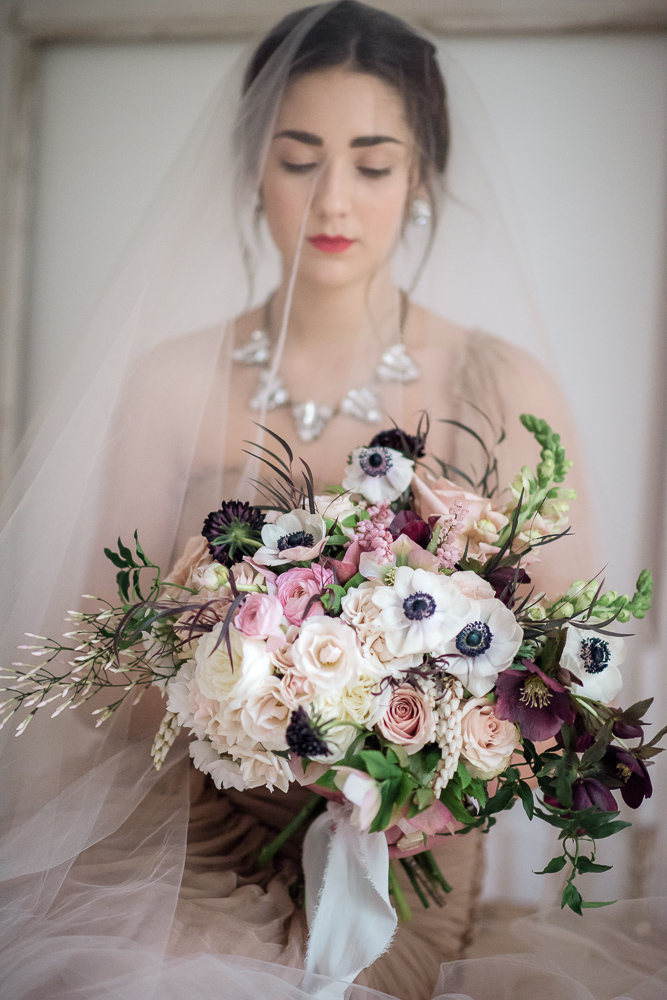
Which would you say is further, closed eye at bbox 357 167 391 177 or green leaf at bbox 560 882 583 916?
closed eye at bbox 357 167 391 177

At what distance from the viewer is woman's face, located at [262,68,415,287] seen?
3.46ft

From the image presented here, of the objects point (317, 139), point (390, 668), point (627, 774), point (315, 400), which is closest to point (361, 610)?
point (390, 668)

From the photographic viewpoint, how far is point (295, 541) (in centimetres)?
72

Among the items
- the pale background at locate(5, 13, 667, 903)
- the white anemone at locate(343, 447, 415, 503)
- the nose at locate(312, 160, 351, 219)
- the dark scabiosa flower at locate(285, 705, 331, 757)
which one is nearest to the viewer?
the dark scabiosa flower at locate(285, 705, 331, 757)

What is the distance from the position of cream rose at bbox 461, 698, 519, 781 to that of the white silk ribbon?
0.46ft

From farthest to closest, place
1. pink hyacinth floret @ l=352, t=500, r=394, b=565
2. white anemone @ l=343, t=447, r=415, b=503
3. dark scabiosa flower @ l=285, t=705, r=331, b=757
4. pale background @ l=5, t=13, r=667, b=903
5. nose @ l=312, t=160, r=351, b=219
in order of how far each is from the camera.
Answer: pale background @ l=5, t=13, r=667, b=903
nose @ l=312, t=160, r=351, b=219
white anemone @ l=343, t=447, r=415, b=503
pink hyacinth floret @ l=352, t=500, r=394, b=565
dark scabiosa flower @ l=285, t=705, r=331, b=757

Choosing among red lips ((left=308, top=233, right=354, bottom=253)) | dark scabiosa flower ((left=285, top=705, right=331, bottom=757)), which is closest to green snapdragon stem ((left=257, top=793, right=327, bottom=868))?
dark scabiosa flower ((left=285, top=705, right=331, bottom=757))

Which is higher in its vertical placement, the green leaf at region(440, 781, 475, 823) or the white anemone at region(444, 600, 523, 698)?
the white anemone at region(444, 600, 523, 698)

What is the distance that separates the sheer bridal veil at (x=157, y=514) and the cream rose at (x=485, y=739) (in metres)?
0.30

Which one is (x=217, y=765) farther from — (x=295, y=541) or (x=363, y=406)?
(x=363, y=406)

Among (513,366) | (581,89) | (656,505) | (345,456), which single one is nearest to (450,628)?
(345,456)

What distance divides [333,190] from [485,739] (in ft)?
2.78

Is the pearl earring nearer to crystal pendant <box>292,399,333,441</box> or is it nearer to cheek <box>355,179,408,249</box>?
cheek <box>355,179,408,249</box>

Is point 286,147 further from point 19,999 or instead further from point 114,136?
point 19,999
